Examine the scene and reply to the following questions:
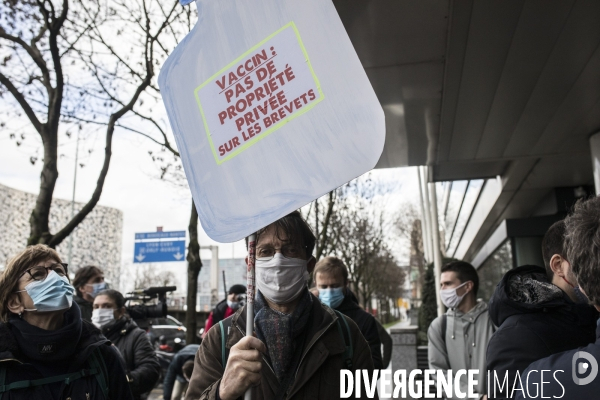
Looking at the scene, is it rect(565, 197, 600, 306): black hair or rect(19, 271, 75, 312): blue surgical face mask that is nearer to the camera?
rect(565, 197, 600, 306): black hair

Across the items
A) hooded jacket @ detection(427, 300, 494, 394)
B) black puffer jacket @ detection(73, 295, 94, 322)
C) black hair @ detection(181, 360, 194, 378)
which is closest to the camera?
hooded jacket @ detection(427, 300, 494, 394)

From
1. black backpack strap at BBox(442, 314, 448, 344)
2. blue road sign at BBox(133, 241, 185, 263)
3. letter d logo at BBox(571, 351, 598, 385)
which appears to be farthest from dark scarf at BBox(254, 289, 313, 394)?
blue road sign at BBox(133, 241, 185, 263)

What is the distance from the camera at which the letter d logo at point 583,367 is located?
5.10 feet

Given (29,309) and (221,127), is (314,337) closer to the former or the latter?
(221,127)

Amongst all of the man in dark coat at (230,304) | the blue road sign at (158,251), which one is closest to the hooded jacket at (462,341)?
the man in dark coat at (230,304)

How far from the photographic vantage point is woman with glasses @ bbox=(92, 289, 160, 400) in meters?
4.71

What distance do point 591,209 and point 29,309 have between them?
2674mm

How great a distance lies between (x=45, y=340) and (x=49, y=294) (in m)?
0.27

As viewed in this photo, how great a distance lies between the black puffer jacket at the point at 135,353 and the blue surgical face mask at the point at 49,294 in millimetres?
1692

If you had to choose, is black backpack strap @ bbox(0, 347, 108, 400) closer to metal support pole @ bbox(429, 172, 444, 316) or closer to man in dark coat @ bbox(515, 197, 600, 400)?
man in dark coat @ bbox(515, 197, 600, 400)

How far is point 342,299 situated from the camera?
5.20m

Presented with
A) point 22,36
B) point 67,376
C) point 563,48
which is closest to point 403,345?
point 563,48

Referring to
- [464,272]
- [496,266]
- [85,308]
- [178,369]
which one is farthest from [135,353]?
[496,266]

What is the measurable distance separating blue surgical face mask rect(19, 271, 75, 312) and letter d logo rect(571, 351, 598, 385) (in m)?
2.50
